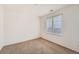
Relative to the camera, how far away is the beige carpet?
8.51 ft

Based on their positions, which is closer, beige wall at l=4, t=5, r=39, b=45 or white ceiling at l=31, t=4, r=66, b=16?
white ceiling at l=31, t=4, r=66, b=16

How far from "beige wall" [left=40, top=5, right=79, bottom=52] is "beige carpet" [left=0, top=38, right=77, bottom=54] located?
6.7 inches

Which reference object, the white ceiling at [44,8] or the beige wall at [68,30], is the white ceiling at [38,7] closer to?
the white ceiling at [44,8]

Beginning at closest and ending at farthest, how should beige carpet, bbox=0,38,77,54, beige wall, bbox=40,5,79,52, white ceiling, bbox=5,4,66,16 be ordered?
white ceiling, bbox=5,4,66,16
beige carpet, bbox=0,38,77,54
beige wall, bbox=40,5,79,52

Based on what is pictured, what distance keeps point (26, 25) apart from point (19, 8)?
0.49 m

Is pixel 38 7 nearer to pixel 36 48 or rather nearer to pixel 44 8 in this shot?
pixel 44 8

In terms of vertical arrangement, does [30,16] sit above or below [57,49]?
above

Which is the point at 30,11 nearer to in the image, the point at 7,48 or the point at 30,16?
the point at 30,16

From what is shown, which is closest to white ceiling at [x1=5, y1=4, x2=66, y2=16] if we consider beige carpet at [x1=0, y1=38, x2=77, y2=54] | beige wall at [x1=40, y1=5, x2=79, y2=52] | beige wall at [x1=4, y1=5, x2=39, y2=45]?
beige wall at [x1=4, y1=5, x2=39, y2=45]

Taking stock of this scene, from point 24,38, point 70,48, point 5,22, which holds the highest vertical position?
point 5,22

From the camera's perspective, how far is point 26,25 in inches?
111

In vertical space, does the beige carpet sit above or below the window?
below

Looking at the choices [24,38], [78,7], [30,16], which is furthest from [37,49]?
[78,7]

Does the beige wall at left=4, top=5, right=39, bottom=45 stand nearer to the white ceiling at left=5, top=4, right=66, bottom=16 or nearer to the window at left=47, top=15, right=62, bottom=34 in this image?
the white ceiling at left=5, top=4, right=66, bottom=16
